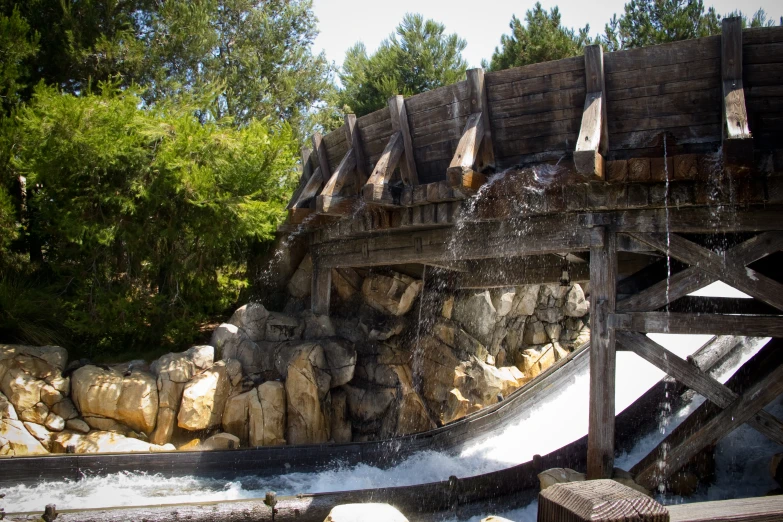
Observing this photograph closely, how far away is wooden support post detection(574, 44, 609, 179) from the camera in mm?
4801

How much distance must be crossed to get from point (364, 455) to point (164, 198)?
13.3 ft

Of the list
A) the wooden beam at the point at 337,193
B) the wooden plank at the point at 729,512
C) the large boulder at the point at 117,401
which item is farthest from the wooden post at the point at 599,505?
the large boulder at the point at 117,401

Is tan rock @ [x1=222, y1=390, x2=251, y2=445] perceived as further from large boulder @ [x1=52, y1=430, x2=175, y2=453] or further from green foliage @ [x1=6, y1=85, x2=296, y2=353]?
green foliage @ [x1=6, y1=85, x2=296, y2=353]

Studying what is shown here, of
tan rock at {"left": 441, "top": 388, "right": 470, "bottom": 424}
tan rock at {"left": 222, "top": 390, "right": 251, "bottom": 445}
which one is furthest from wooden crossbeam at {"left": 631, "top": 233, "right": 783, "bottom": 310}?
tan rock at {"left": 222, "top": 390, "right": 251, "bottom": 445}

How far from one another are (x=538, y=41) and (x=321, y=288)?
34.6 feet

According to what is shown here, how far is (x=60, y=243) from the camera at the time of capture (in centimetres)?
853

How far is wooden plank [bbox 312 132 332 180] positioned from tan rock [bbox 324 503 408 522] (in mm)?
5148

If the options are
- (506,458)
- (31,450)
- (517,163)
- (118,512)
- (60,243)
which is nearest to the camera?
(118,512)

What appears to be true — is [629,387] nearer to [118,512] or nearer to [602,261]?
[602,261]

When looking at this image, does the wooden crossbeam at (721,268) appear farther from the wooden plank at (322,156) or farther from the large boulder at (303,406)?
the large boulder at (303,406)

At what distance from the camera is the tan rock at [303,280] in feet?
31.1

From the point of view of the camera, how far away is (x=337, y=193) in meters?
6.94

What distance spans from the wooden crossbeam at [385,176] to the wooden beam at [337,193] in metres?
0.63

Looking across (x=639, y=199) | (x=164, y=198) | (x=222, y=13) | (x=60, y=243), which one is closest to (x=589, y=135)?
(x=639, y=199)
